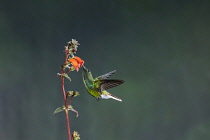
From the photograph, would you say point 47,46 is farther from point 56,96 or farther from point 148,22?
point 148,22

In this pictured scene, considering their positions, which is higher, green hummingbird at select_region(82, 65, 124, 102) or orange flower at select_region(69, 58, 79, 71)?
orange flower at select_region(69, 58, 79, 71)

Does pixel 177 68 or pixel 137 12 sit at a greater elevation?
pixel 137 12

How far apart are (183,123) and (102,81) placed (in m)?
0.73

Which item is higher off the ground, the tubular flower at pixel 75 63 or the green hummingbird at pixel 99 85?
the tubular flower at pixel 75 63

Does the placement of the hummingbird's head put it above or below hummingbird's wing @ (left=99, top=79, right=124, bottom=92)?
above

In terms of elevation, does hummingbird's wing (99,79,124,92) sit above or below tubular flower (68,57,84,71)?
below

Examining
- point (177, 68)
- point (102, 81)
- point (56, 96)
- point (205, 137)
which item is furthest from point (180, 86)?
point (102, 81)

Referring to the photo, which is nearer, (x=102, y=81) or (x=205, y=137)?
(x=102, y=81)

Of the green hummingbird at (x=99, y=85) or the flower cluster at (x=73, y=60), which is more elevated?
the flower cluster at (x=73, y=60)

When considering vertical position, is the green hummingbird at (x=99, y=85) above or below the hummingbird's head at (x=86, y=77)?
below

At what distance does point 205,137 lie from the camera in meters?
1.03

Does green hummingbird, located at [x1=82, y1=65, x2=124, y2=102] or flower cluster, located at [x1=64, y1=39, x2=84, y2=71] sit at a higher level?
flower cluster, located at [x1=64, y1=39, x2=84, y2=71]

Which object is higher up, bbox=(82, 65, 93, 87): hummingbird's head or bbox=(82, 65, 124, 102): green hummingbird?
bbox=(82, 65, 93, 87): hummingbird's head

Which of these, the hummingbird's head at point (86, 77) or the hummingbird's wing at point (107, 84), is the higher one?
the hummingbird's head at point (86, 77)
